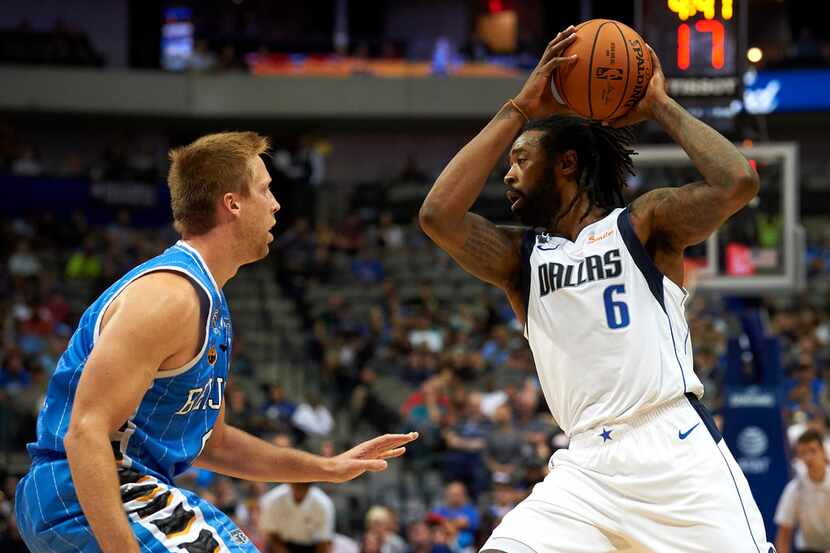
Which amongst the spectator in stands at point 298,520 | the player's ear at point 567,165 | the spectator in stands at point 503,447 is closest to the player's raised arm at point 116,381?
the player's ear at point 567,165

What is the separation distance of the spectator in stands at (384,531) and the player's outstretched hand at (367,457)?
661 centimetres

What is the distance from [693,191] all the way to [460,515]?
7538 mm

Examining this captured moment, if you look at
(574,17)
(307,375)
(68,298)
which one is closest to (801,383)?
(307,375)

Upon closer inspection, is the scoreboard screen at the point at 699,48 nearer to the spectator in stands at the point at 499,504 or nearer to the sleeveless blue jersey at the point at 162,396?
the spectator in stands at the point at 499,504

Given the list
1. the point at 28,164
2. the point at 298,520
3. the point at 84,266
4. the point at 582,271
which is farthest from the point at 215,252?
the point at 28,164

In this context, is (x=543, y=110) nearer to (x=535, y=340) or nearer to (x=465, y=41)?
(x=535, y=340)

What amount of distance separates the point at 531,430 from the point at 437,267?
7.58 m

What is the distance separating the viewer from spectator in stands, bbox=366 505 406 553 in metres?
10.7

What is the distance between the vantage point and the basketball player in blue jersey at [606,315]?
13.2 feet

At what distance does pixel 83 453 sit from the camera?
3.20 m

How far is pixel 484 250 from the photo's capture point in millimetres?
4504

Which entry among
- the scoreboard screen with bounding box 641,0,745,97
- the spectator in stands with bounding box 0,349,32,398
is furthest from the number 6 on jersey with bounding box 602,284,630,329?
the spectator in stands with bounding box 0,349,32,398

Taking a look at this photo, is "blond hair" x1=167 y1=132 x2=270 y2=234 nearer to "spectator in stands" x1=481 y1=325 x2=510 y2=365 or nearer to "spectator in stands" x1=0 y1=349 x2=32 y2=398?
"spectator in stands" x1=0 y1=349 x2=32 y2=398

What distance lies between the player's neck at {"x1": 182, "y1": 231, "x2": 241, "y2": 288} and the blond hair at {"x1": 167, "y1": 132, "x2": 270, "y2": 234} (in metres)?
0.03
